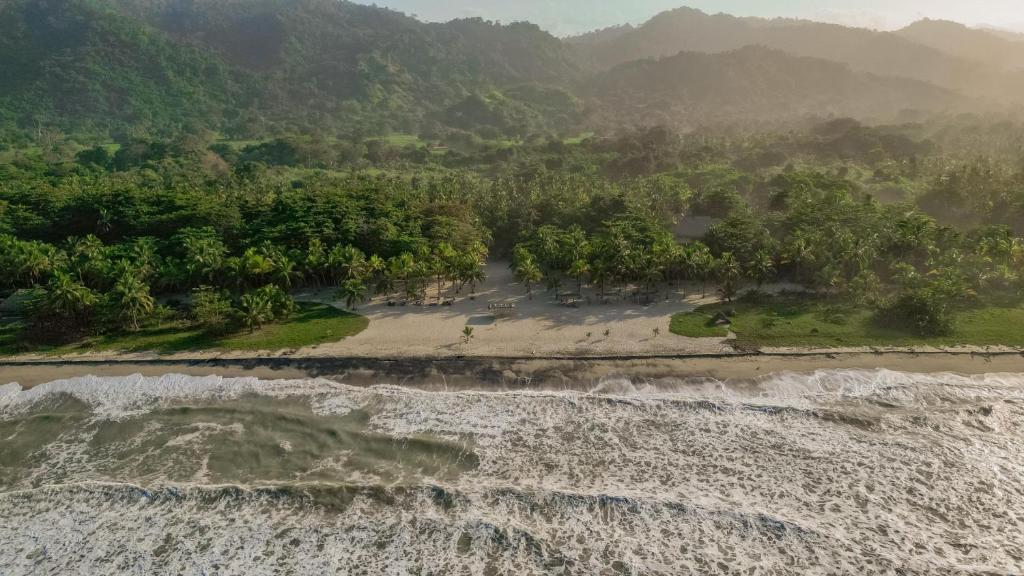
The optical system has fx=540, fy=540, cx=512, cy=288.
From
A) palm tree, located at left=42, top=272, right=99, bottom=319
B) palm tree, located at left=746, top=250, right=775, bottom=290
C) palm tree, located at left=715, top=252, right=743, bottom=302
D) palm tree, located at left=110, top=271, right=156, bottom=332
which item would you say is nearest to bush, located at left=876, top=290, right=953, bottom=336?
palm tree, located at left=746, top=250, right=775, bottom=290

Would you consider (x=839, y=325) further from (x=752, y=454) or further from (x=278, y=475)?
(x=278, y=475)

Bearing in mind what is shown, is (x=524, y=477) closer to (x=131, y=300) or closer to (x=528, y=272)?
(x=528, y=272)

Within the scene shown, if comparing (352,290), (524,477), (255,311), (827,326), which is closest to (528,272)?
(352,290)

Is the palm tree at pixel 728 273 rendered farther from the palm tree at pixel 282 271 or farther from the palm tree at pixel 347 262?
the palm tree at pixel 282 271

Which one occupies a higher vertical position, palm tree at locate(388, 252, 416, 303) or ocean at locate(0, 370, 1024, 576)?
palm tree at locate(388, 252, 416, 303)

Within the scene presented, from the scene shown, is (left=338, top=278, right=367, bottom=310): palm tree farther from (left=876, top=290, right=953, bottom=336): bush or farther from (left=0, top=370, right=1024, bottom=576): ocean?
(left=876, top=290, right=953, bottom=336): bush
